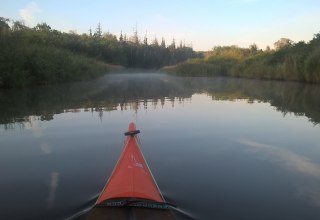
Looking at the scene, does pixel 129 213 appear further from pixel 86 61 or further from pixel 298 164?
pixel 86 61

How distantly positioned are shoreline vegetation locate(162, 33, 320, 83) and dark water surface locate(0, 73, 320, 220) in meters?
17.4

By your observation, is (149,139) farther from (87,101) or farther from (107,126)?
(87,101)

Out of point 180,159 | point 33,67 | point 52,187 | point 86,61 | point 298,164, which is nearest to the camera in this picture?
point 52,187

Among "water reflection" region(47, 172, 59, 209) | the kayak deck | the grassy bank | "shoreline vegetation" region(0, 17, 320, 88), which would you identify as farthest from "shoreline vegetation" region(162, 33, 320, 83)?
the kayak deck

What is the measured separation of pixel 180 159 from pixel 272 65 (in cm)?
3477

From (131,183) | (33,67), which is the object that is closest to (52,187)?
(131,183)

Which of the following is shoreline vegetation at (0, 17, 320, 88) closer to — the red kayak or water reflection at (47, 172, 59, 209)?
water reflection at (47, 172, 59, 209)

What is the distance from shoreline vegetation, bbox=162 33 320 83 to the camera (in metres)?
29.0

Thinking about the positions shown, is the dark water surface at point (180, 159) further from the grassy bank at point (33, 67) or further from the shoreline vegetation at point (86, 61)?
the shoreline vegetation at point (86, 61)

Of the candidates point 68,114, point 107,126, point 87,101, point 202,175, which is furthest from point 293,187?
point 87,101

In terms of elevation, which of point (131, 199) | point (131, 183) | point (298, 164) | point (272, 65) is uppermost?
point (272, 65)

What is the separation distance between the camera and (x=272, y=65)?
3900 cm

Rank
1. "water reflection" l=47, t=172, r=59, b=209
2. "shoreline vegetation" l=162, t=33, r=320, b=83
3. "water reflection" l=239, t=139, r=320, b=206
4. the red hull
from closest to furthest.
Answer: the red hull → "water reflection" l=47, t=172, r=59, b=209 → "water reflection" l=239, t=139, r=320, b=206 → "shoreline vegetation" l=162, t=33, r=320, b=83

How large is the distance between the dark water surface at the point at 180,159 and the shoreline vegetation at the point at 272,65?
57.0ft
